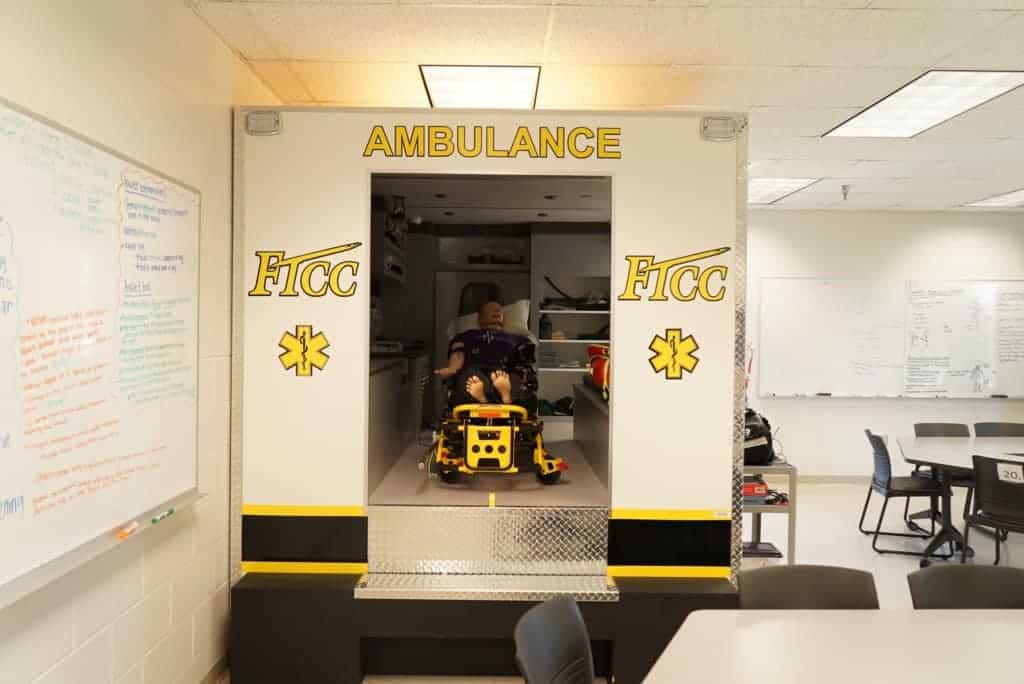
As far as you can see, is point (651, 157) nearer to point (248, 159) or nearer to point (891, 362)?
point (248, 159)

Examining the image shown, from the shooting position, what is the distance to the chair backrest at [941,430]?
666cm

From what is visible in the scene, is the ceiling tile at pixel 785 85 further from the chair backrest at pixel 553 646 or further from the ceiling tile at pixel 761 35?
the chair backrest at pixel 553 646

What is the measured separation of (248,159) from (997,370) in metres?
8.51

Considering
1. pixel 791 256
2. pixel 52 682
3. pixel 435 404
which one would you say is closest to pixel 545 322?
pixel 435 404

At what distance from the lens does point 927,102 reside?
169 inches

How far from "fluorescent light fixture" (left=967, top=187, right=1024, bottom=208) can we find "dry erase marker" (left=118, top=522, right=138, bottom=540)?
321 inches

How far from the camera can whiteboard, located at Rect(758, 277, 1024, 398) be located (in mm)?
7918

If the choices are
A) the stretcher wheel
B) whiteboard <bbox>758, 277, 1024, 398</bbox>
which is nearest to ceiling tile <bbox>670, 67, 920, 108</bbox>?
the stretcher wheel

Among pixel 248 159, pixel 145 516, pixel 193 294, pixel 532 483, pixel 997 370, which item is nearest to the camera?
pixel 145 516

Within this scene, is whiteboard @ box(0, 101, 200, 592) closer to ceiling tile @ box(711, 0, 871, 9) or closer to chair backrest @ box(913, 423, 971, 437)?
ceiling tile @ box(711, 0, 871, 9)

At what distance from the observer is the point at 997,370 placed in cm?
794

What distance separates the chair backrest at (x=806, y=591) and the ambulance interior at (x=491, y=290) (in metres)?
2.00

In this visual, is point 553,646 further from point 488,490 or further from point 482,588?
point 488,490

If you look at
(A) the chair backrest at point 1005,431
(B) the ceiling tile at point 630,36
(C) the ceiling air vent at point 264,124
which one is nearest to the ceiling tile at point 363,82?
(C) the ceiling air vent at point 264,124
